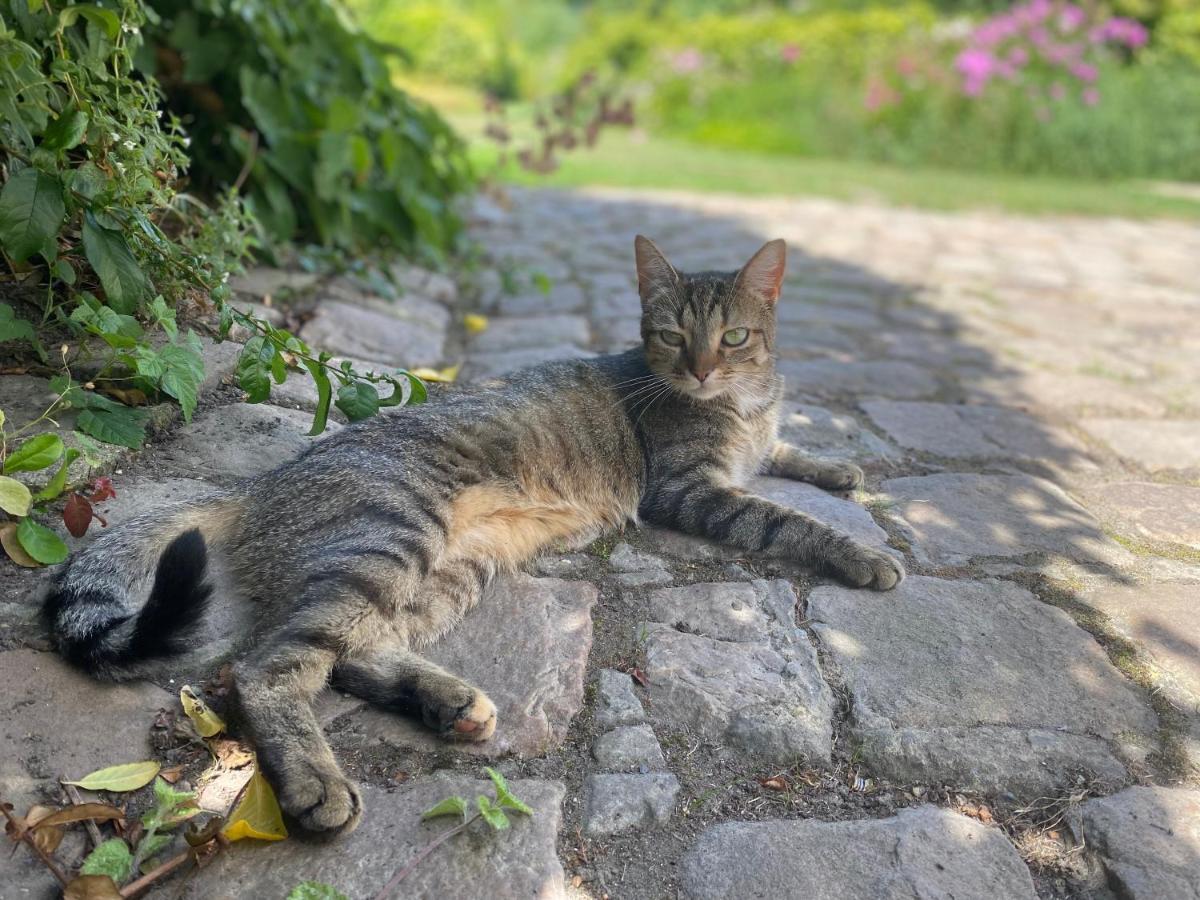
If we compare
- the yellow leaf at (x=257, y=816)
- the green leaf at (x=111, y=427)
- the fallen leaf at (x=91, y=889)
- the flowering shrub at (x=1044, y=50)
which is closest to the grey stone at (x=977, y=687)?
the yellow leaf at (x=257, y=816)

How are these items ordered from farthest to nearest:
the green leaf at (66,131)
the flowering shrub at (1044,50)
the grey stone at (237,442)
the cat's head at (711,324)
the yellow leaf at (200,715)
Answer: the flowering shrub at (1044,50) → the cat's head at (711,324) → the grey stone at (237,442) → the green leaf at (66,131) → the yellow leaf at (200,715)

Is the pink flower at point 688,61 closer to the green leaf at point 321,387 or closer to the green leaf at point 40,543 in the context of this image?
the green leaf at point 321,387

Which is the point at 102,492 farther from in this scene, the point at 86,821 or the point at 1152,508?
the point at 1152,508

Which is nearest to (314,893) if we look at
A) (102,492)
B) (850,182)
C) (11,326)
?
(102,492)

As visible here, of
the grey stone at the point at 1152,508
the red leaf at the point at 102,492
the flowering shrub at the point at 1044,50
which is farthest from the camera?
the flowering shrub at the point at 1044,50

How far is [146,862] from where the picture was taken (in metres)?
1.68

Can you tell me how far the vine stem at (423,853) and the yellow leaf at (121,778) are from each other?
21.3 inches

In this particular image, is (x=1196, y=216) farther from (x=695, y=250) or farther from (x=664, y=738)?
(x=664, y=738)

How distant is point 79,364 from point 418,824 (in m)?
1.88

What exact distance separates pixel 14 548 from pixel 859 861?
2.04 meters

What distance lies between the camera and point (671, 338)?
3.35 m

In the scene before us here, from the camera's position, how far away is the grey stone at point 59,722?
1.79 m

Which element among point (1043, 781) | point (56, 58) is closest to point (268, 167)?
point (56, 58)

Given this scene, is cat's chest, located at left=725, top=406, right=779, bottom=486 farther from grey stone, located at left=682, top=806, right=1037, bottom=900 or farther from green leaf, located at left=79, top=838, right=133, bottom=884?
green leaf, located at left=79, top=838, right=133, bottom=884
